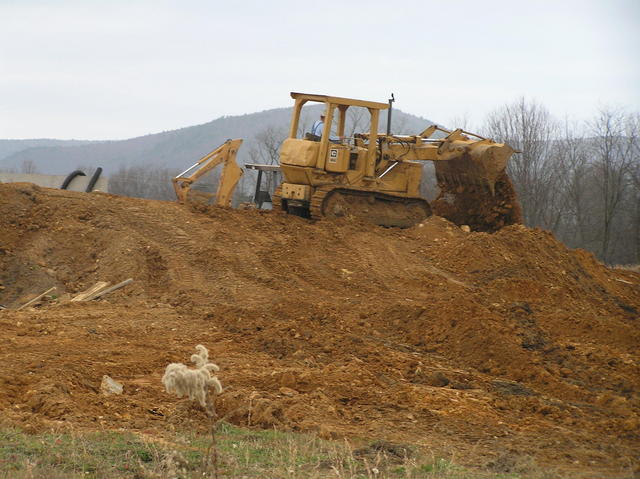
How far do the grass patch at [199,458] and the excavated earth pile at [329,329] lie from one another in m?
0.38

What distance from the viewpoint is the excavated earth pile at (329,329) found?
23.0 ft

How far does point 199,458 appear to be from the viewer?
5.65m

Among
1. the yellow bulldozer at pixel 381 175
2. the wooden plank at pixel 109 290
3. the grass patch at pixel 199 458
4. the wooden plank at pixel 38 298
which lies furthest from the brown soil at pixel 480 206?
the grass patch at pixel 199 458

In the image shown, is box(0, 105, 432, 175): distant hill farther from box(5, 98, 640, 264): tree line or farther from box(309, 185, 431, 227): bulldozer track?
box(309, 185, 431, 227): bulldozer track

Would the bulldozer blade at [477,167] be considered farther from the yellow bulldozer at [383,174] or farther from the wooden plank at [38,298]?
the wooden plank at [38,298]

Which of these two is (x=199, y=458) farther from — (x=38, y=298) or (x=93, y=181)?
(x=93, y=181)

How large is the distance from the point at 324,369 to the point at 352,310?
3749 millimetres

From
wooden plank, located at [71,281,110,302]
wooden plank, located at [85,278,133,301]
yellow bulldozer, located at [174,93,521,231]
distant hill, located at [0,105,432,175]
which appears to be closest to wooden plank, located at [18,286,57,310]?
wooden plank, located at [71,281,110,302]

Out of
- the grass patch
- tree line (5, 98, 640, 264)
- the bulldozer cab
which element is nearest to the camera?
the grass patch

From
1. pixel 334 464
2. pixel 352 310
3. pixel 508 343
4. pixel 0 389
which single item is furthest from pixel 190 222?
pixel 334 464

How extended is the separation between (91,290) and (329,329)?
4441 millimetres

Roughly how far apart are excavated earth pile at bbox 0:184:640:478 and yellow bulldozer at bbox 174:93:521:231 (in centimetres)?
84

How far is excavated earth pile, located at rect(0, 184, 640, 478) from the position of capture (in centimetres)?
702

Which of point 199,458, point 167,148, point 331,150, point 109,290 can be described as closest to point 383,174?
point 331,150
